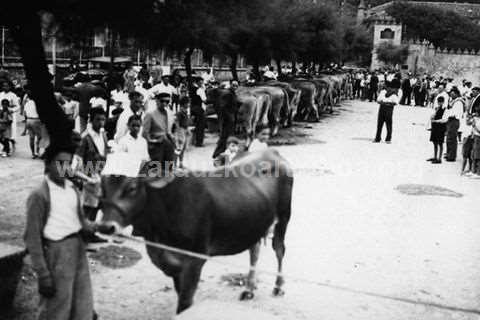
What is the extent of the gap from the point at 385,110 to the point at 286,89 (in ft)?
12.7

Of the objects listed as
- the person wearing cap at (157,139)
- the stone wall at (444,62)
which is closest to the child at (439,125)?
the person wearing cap at (157,139)

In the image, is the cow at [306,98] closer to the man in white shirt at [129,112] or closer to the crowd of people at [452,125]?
the crowd of people at [452,125]

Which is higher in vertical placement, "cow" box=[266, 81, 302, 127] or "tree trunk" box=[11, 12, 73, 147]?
"tree trunk" box=[11, 12, 73, 147]

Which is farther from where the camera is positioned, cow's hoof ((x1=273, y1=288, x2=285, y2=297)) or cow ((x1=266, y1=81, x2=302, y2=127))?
cow ((x1=266, y1=81, x2=302, y2=127))

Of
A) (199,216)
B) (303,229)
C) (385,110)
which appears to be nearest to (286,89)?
(385,110)

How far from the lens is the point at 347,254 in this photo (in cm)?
760

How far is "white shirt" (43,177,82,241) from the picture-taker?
4312 millimetres

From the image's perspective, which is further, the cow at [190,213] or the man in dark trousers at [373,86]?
the man in dark trousers at [373,86]

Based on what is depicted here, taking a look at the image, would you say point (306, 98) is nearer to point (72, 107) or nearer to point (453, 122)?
point (453, 122)

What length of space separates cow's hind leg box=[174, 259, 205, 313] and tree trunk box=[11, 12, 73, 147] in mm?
2918

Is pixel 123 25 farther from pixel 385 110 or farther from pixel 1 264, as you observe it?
pixel 385 110

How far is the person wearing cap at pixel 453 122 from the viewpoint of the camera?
1477 cm

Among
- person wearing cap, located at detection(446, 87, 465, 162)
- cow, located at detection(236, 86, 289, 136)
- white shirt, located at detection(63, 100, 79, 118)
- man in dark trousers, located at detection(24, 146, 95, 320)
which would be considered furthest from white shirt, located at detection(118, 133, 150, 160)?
cow, located at detection(236, 86, 289, 136)

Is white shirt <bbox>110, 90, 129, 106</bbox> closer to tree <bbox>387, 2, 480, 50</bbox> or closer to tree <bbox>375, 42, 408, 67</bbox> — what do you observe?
tree <bbox>375, 42, 408, 67</bbox>
